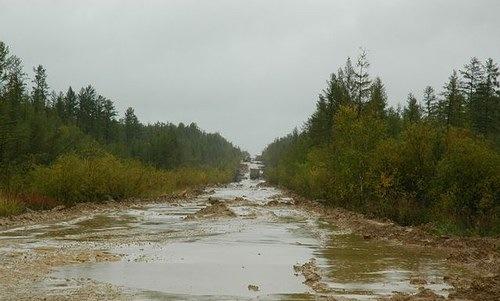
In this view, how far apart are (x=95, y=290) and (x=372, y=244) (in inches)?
478

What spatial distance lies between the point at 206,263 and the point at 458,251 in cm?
807

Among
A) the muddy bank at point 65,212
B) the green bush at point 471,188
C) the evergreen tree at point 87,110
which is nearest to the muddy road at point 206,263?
the muddy bank at point 65,212

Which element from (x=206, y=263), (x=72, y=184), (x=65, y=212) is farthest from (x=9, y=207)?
(x=206, y=263)

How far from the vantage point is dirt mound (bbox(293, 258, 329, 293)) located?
12102 mm

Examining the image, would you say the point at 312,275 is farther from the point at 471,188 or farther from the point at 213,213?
the point at 213,213

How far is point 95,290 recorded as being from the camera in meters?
A: 11.6

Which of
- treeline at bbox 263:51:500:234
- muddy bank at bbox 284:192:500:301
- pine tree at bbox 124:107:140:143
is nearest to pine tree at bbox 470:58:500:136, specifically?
treeline at bbox 263:51:500:234

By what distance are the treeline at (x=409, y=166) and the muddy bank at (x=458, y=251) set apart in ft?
6.28

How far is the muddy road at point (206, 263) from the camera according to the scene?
1166cm

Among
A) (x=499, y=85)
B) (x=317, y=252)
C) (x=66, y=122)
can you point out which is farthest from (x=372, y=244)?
(x=66, y=122)

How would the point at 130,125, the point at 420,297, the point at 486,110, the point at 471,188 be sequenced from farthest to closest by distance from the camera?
the point at 130,125, the point at 486,110, the point at 471,188, the point at 420,297

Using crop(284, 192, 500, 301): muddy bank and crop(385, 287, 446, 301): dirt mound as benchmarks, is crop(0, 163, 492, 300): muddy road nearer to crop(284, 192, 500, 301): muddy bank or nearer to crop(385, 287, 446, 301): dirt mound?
crop(385, 287, 446, 301): dirt mound

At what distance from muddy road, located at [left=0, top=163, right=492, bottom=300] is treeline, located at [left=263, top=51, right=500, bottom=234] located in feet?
14.8

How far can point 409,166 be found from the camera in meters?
30.5
